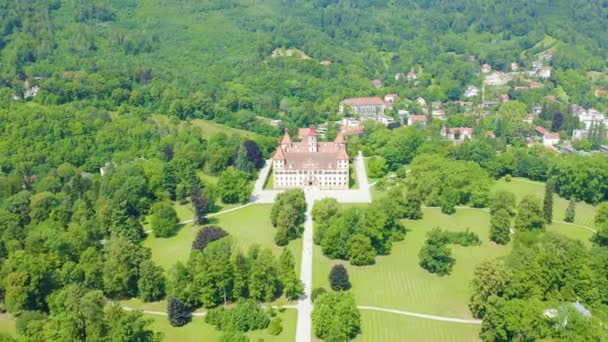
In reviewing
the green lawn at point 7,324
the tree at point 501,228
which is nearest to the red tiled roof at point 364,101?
the tree at point 501,228

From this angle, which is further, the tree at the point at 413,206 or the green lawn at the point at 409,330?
the tree at the point at 413,206

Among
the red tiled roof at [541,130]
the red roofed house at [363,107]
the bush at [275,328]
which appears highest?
the red roofed house at [363,107]

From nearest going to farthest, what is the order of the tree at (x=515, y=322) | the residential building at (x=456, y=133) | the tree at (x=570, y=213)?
the tree at (x=515, y=322)
the tree at (x=570, y=213)
the residential building at (x=456, y=133)

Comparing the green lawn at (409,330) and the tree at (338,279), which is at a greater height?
the tree at (338,279)

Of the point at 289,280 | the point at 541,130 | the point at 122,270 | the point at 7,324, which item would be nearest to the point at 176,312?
the point at 122,270

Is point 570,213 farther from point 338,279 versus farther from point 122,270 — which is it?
point 122,270

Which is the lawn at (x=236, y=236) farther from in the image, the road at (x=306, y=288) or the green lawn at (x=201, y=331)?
the green lawn at (x=201, y=331)

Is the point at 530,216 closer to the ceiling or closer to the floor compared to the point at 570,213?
closer to the ceiling

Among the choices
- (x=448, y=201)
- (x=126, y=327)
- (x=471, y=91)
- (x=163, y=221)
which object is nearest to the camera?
(x=126, y=327)
